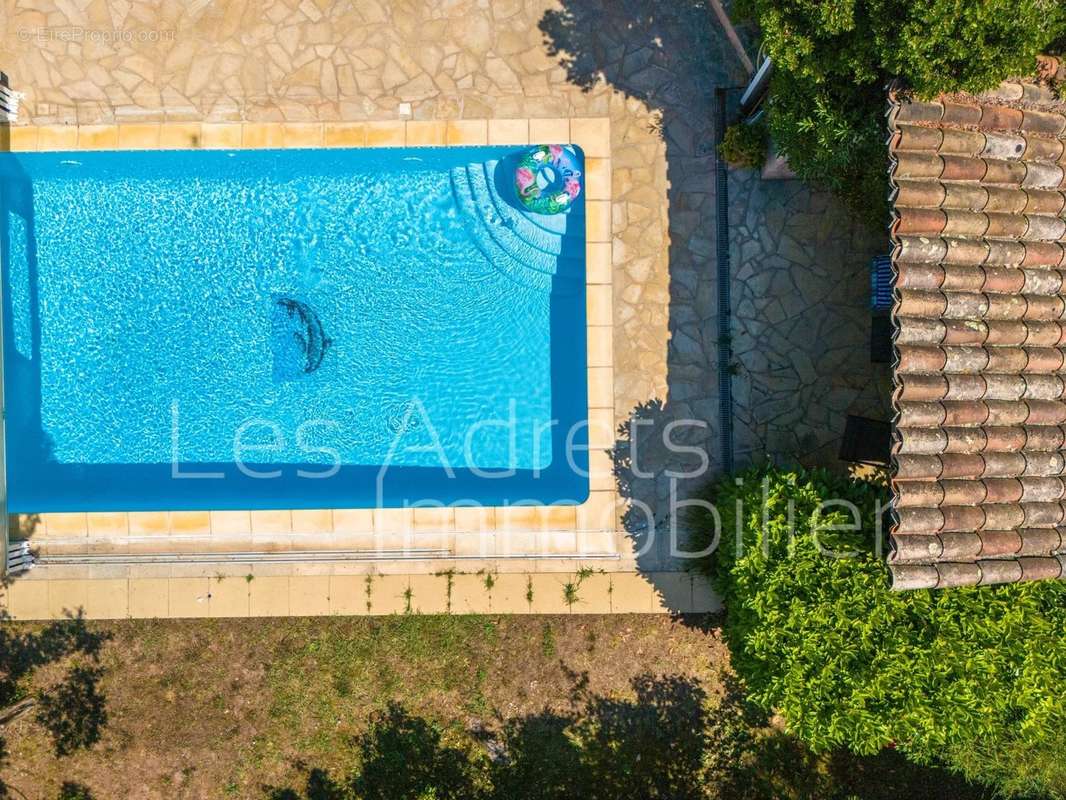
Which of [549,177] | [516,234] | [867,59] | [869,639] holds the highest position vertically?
[867,59]

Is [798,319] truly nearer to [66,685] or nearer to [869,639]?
[869,639]

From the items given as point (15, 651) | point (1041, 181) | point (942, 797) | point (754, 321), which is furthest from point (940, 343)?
point (15, 651)

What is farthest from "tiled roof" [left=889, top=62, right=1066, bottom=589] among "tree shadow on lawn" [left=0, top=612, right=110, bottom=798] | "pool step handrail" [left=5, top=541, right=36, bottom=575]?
"pool step handrail" [left=5, top=541, right=36, bottom=575]

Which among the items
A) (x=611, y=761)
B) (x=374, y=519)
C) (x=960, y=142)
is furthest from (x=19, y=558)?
(x=960, y=142)

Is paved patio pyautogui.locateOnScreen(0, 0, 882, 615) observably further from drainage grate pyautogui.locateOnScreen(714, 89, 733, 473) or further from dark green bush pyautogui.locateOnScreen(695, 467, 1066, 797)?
dark green bush pyautogui.locateOnScreen(695, 467, 1066, 797)


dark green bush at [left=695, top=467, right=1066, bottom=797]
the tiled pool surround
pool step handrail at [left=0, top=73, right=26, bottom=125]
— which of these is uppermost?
pool step handrail at [left=0, top=73, right=26, bottom=125]

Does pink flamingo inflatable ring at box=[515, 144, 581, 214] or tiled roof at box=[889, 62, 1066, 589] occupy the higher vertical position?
pink flamingo inflatable ring at box=[515, 144, 581, 214]

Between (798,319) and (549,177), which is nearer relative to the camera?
(549,177)
